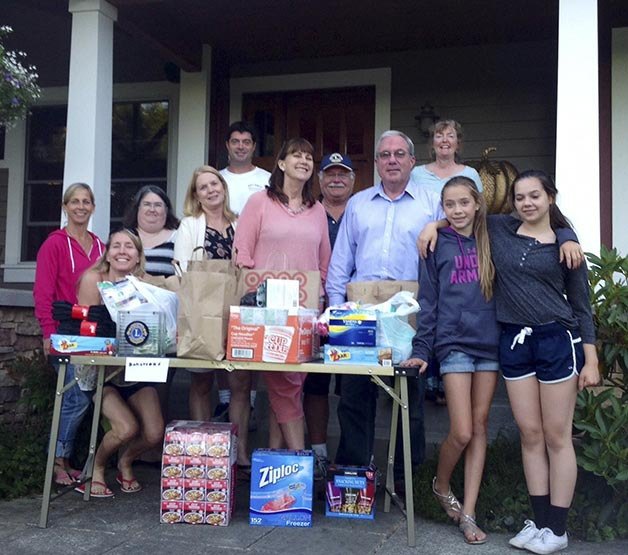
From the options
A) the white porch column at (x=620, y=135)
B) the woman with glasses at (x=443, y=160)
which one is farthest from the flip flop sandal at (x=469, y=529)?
the white porch column at (x=620, y=135)

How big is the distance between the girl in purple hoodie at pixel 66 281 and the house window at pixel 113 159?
3.42 metres

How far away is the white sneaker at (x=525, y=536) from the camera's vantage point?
333 centimetres

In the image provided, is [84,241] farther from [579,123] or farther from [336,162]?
[579,123]

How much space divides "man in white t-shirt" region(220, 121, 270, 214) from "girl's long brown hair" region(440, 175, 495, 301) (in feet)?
5.63

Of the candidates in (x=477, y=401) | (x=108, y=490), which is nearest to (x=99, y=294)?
(x=108, y=490)

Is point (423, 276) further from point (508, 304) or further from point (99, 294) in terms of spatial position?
point (99, 294)

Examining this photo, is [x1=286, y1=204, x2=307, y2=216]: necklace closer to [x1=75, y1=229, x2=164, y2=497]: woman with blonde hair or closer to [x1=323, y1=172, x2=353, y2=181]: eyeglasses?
[x1=323, y1=172, x2=353, y2=181]: eyeglasses

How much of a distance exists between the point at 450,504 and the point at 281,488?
82 cm

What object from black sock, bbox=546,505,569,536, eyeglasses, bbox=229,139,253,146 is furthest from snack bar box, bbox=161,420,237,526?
eyeglasses, bbox=229,139,253,146

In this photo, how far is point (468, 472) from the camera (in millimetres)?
3471

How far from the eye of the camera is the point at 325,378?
4168 millimetres

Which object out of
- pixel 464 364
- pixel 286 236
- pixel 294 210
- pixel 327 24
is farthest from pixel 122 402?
pixel 327 24

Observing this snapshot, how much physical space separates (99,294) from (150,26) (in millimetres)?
3239

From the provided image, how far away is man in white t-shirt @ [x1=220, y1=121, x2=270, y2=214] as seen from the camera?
4855 millimetres
